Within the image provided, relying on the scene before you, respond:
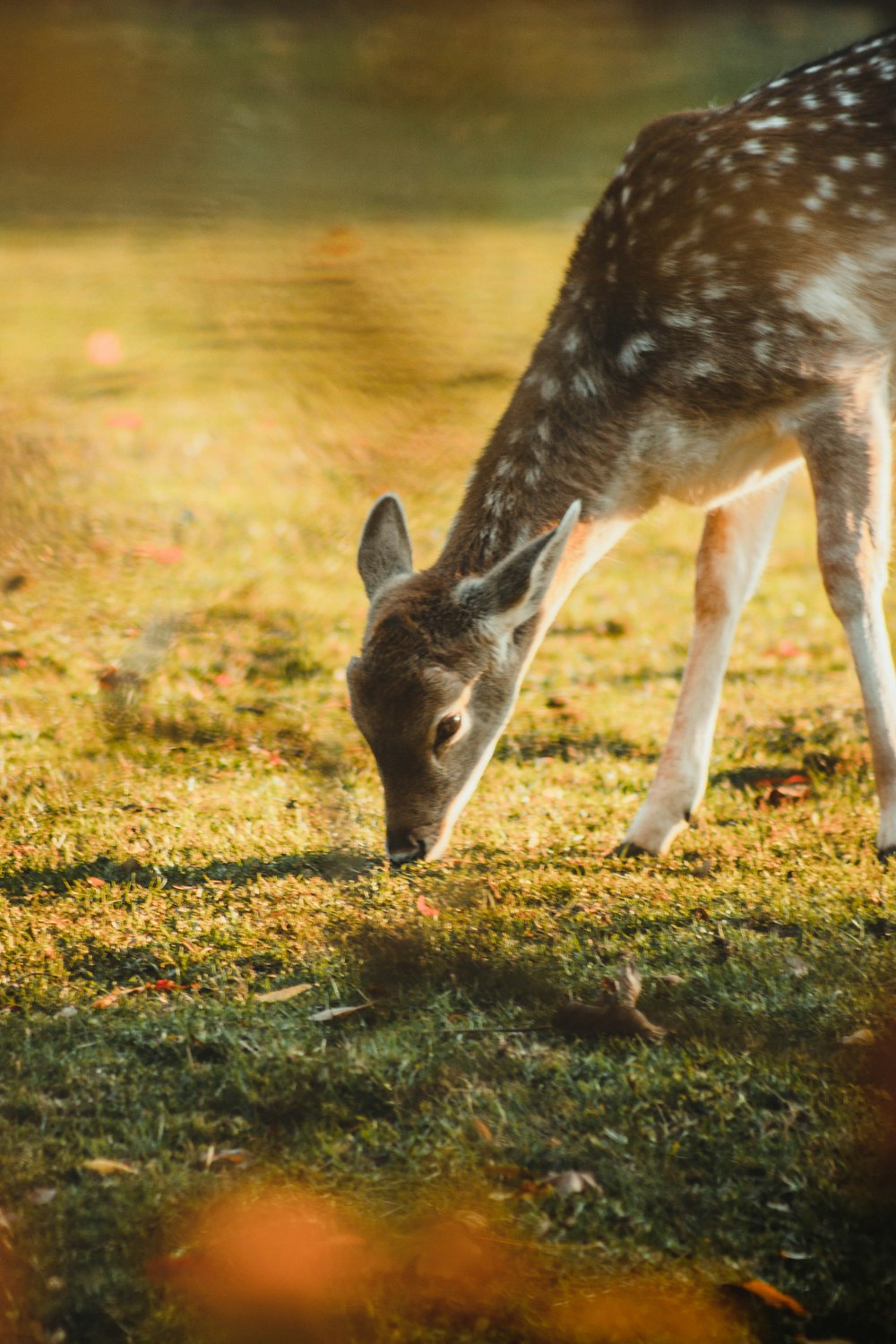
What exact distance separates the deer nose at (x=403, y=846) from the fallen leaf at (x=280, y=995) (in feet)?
2.29

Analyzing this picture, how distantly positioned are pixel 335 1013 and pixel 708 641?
2440 mm

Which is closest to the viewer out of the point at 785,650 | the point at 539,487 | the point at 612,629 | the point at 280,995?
the point at 280,995

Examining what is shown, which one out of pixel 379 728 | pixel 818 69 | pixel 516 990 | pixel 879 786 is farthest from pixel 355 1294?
pixel 818 69

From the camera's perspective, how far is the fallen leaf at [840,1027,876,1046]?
3.65m

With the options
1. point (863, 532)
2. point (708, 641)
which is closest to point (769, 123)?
point (863, 532)

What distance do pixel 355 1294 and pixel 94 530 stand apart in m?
6.61

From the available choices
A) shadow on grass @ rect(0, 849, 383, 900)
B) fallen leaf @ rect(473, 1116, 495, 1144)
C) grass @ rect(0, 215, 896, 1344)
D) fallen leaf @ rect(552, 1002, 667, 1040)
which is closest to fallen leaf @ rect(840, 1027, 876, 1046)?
grass @ rect(0, 215, 896, 1344)

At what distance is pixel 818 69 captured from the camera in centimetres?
520

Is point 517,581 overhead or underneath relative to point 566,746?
overhead

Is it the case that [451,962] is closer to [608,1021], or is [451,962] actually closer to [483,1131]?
[608,1021]

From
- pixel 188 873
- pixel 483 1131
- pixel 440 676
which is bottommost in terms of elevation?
pixel 483 1131

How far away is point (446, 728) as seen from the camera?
4.54 meters

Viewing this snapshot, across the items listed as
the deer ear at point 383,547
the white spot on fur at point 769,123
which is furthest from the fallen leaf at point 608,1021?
the white spot on fur at point 769,123

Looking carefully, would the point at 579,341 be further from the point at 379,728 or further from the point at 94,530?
the point at 94,530
